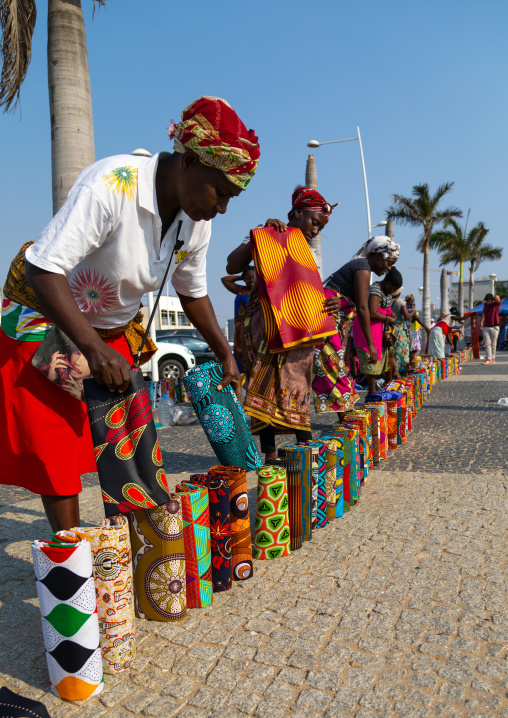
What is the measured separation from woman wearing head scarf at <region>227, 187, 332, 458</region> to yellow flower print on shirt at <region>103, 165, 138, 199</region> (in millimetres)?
2215

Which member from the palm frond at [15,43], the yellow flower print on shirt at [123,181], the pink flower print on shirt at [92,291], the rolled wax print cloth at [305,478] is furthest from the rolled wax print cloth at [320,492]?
the palm frond at [15,43]

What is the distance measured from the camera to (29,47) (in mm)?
6789

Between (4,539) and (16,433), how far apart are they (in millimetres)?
1775

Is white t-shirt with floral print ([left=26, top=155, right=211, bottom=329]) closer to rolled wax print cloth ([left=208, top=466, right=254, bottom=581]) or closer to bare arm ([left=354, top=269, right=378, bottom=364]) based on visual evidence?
rolled wax print cloth ([left=208, top=466, right=254, bottom=581])

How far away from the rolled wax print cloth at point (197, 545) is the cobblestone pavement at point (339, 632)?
72mm

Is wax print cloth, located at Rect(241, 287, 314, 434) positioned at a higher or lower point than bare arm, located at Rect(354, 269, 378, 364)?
lower

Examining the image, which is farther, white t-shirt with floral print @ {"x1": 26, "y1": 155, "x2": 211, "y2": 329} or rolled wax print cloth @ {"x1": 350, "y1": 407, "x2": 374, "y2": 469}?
rolled wax print cloth @ {"x1": 350, "y1": 407, "x2": 374, "y2": 469}

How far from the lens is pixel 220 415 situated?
129 inches

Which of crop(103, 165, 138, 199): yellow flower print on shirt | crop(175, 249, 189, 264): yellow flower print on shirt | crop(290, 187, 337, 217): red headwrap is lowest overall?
crop(175, 249, 189, 264): yellow flower print on shirt

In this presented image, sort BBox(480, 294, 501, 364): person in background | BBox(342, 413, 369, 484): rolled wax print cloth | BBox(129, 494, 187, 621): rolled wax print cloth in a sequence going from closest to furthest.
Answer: BBox(129, 494, 187, 621): rolled wax print cloth → BBox(342, 413, 369, 484): rolled wax print cloth → BBox(480, 294, 501, 364): person in background

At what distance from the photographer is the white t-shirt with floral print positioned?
2018mm

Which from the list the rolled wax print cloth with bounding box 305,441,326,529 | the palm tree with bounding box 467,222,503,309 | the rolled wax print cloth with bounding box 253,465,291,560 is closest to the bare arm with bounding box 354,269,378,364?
the rolled wax print cloth with bounding box 305,441,326,529

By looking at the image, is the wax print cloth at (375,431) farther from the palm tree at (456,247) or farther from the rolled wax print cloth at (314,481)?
the palm tree at (456,247)

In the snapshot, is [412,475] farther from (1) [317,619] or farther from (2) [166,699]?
(2) [166,699]
